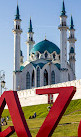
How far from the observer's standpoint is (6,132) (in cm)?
1447

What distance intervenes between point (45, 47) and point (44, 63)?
195 inches

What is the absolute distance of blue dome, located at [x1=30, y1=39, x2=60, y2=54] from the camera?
76688 millimetres

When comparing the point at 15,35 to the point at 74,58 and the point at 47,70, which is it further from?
the point at 74,58

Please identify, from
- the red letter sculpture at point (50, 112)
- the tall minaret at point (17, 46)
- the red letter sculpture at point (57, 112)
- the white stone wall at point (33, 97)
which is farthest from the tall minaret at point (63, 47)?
the red letter sculpture at point (57, 112)

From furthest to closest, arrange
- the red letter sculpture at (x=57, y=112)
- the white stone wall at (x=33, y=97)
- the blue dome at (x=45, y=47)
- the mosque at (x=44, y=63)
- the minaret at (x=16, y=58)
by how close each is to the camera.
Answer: the blue dome at (x=45, y=47)
the minaret at (x=16, y=58)
the mosque at (x=44, y=63)
the white stone wall at (x=33, y=97)
the red letter sculpture at (x=57, y=112)

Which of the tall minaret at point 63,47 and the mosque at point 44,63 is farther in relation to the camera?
the mosque at point 44,63

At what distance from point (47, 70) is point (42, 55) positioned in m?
5.26

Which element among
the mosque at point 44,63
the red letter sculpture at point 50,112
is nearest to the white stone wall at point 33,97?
the mosque at point 44,63

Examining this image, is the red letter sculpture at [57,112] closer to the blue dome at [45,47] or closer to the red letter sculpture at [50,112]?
the red letter sculpture at [50,112]

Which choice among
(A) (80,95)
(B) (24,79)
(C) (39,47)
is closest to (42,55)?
(C) (39,47)

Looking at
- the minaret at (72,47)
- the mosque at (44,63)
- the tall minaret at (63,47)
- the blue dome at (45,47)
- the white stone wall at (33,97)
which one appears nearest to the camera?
the white stone wall at (33,97)

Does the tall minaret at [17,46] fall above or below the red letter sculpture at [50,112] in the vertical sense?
above

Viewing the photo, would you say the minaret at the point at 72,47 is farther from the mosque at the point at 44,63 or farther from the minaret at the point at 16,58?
the minaret at the point at 16,58

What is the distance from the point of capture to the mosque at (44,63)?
67375 millimetres
